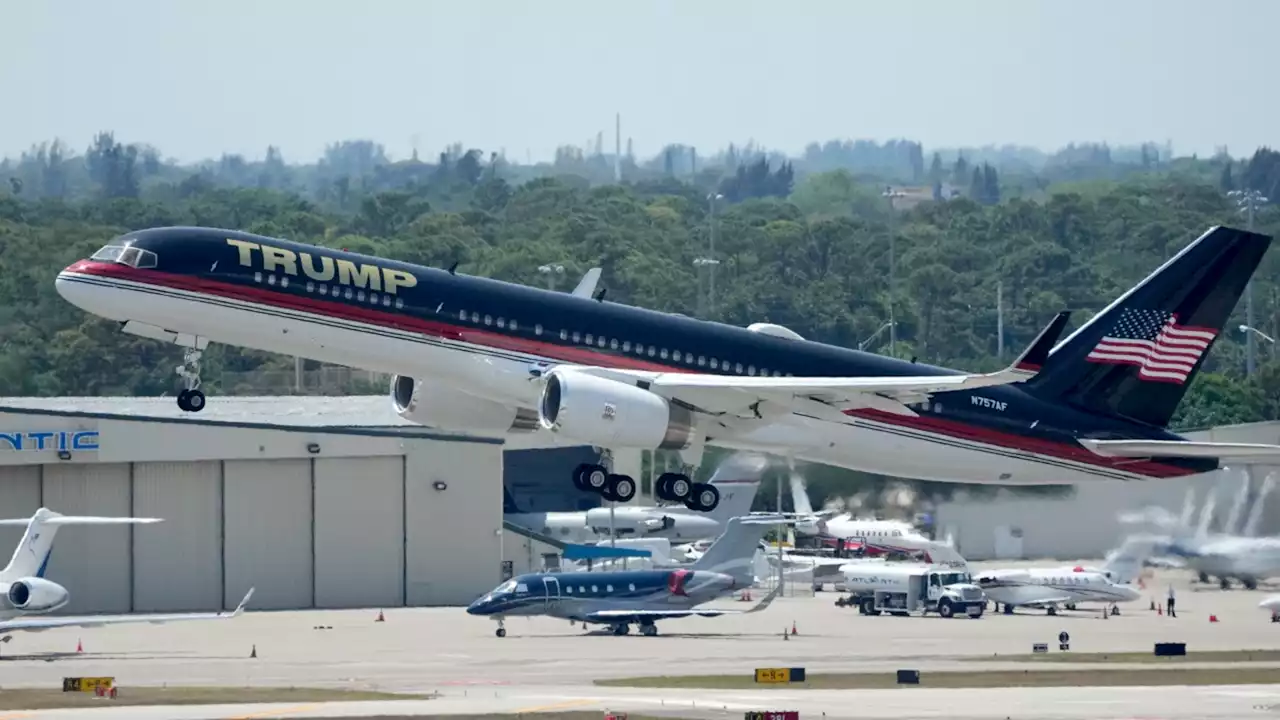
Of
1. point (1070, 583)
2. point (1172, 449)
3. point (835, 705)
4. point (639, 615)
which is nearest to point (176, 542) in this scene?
point (639, 615)

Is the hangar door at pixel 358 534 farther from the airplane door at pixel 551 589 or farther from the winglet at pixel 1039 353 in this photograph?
the winglet at pixel 1039 353

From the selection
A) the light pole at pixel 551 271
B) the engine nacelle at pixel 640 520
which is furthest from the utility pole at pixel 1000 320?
the engine nacelle at pixel 640 520

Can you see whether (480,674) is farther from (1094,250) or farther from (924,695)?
(1094,250)

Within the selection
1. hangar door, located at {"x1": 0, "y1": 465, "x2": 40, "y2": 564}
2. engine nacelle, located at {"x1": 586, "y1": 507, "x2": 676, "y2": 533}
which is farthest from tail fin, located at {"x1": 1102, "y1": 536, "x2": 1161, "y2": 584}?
hangar door, located at {"x1": 0, "y1": 465, "x2": 40, "y2": 564}

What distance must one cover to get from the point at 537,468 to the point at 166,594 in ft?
105

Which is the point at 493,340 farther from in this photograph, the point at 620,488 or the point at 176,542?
the point at 176,542

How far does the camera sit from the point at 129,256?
153ft

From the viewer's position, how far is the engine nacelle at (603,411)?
47531mm

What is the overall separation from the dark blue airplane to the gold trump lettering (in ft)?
85.5

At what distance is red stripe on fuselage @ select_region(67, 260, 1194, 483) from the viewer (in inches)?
1815

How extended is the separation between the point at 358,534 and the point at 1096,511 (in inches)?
1180

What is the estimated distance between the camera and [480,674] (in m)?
58.1

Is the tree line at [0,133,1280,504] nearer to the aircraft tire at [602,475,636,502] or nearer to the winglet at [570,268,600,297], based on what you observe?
the winglet at [570,268,600,297]

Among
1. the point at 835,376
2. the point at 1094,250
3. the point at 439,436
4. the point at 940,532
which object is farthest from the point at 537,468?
the point at 1094,250
